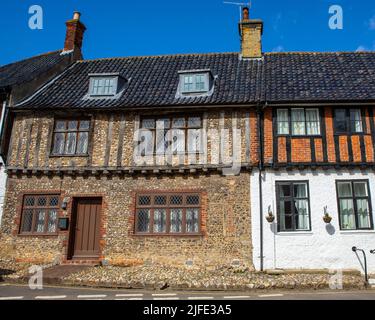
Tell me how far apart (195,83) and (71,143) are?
5.44 meters

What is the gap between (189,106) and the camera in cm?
1291

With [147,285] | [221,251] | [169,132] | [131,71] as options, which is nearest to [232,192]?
[221,251]

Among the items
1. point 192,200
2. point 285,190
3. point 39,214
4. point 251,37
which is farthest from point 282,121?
point 39,214

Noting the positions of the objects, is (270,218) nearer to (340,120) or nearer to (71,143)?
(340,120)

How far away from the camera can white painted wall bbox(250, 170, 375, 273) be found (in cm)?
1123

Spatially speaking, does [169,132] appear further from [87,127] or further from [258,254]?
[258,254]

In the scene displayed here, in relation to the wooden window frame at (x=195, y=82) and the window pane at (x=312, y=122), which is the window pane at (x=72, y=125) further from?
the window pane at (x=312, y=122)

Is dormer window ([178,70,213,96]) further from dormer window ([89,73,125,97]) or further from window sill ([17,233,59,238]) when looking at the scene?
window sill ([17,233,59,238])

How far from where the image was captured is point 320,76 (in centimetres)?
1415

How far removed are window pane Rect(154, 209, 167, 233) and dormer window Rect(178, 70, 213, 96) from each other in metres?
4.74

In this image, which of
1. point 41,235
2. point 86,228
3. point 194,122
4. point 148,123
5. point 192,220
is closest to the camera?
point 192,220

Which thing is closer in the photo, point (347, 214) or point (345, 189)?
point (347, 214)

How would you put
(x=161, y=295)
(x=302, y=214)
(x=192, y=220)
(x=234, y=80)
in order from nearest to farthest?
(x=161, y=295)
(x=302, y=214)
(x=192, y=220)
(x=234, y=80)

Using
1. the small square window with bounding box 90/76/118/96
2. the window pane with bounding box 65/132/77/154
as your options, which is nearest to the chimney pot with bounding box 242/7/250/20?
the small square window with bounding box 90/76/118/96
